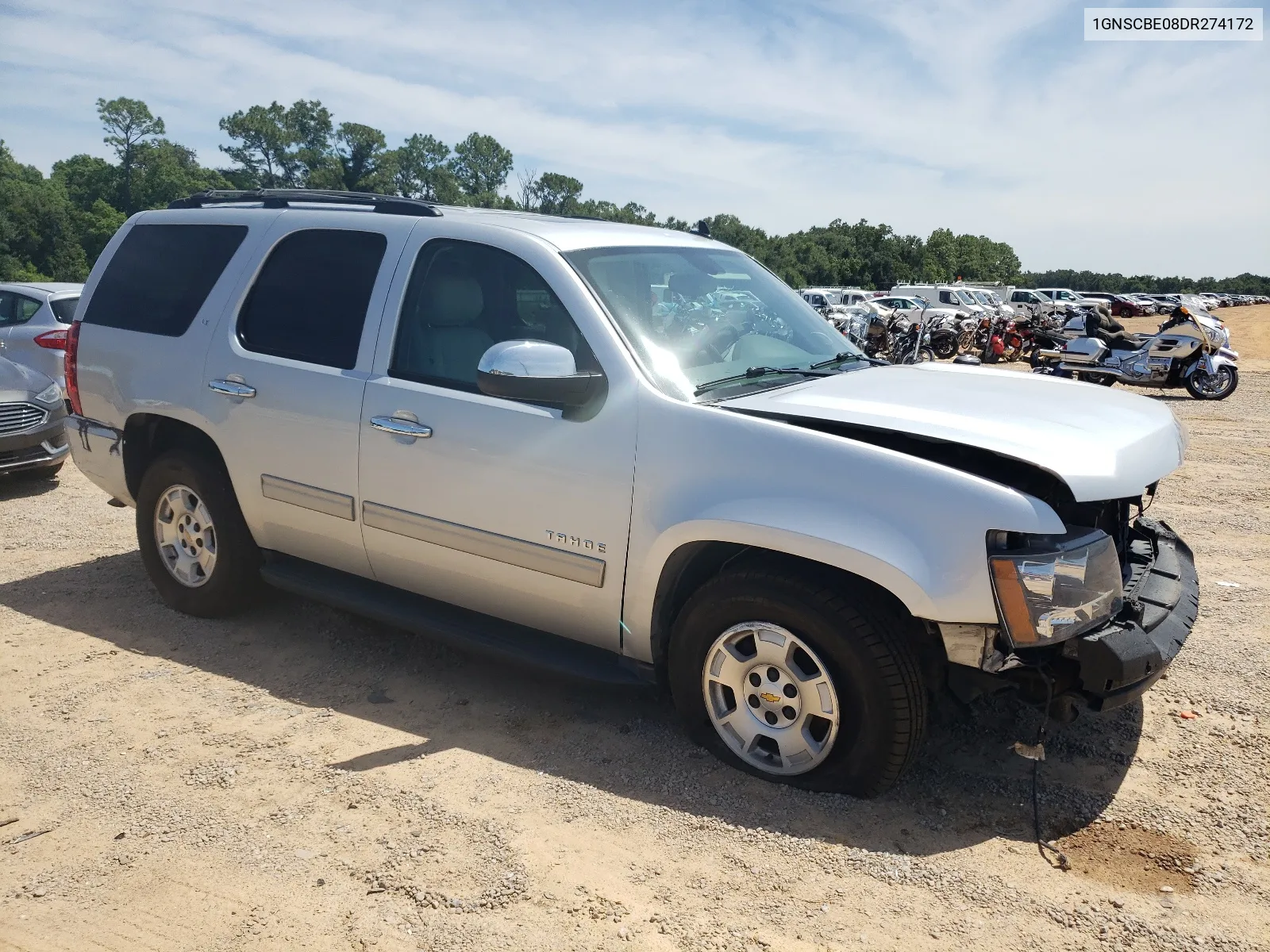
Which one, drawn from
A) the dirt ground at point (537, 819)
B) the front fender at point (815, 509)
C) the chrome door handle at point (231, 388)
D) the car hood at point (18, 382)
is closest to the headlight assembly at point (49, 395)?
the car hood at point (18, 382)

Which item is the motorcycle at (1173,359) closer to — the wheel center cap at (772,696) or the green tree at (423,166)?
the wheel center cap at (772,696)

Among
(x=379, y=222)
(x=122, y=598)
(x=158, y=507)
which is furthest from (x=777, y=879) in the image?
(x=122, y=598)

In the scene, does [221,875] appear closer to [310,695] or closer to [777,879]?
[310,695]

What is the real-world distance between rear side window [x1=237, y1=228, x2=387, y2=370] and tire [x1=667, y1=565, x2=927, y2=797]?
1.96 m

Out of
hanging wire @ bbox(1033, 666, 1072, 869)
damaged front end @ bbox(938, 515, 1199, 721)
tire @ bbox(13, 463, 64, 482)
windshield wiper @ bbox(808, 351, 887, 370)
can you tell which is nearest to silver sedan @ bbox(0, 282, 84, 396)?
tire @ bbox(13, 463, 64, 482)

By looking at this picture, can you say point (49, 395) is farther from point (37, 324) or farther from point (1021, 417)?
point (1021, 417)

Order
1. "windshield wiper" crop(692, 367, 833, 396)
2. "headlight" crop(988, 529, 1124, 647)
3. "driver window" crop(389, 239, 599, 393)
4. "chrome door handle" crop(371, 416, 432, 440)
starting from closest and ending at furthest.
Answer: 1. "headlight" crop(988, 529, 1124, 647)
2. "windshield wiper" crop(692, 367, 833, 396)
3. "driver window" crop(389, 239, 599, 393)
4. "chrome door handle" crop(371, 416, 432, 440)

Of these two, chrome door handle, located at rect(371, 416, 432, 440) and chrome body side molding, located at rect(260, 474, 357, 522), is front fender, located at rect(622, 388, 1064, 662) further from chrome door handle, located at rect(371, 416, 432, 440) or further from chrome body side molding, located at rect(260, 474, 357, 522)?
chrome body side molding, located at rect(260, 474, 357, 522)

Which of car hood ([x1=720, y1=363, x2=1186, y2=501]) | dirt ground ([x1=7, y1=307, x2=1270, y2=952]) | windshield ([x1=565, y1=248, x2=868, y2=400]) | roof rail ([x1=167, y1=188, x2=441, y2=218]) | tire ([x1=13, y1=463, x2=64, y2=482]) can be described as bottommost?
tire ([x1=13, y1=463, x2=64, y2=482])

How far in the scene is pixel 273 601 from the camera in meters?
5.14

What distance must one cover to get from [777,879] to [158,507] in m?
3.67

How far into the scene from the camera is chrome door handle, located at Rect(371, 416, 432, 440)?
3.75m

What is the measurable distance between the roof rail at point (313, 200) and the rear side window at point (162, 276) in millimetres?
215

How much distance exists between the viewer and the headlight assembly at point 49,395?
8022 millimetres
